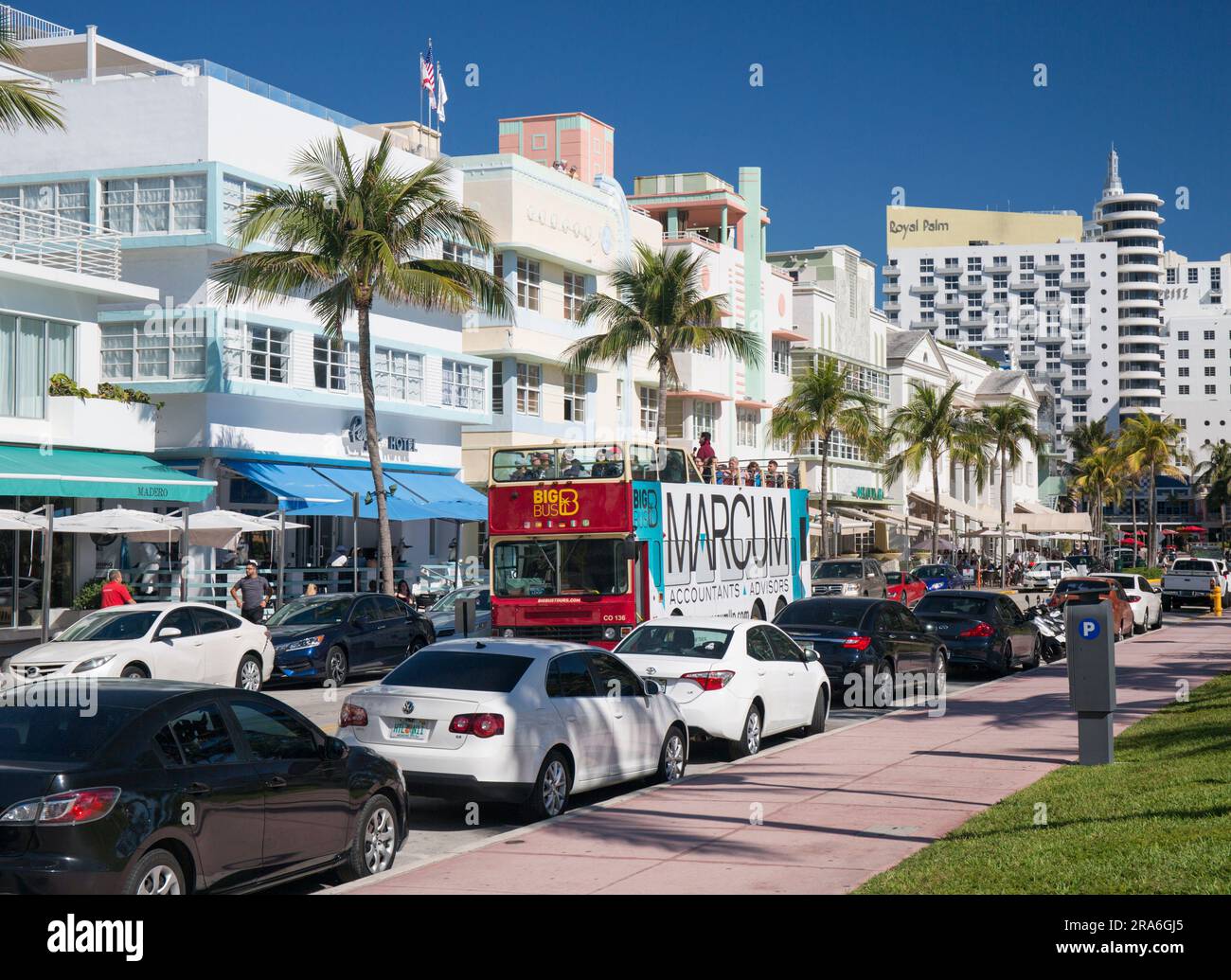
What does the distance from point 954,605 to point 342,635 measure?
10.5 m

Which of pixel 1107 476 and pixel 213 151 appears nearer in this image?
pixel 213 151

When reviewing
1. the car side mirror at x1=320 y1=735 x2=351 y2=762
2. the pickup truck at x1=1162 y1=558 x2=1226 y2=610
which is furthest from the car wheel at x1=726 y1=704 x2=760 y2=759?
the pickup truck at x1=1162 y1=558 x2=1226 y2=610

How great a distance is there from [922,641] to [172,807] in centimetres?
1544

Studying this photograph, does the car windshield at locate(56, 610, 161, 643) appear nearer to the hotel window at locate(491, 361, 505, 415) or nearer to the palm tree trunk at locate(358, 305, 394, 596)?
the palm tree trunk at locate(358, 305, 394, 596)

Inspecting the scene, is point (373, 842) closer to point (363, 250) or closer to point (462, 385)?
point (363, 250)

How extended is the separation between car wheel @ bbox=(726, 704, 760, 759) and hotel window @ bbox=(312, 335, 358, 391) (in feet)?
81.8

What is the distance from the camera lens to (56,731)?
7.80 meters

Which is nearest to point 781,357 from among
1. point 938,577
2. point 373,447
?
point 938,577

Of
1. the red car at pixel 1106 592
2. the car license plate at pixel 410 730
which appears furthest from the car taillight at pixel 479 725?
the red car at pixel 1106 592
